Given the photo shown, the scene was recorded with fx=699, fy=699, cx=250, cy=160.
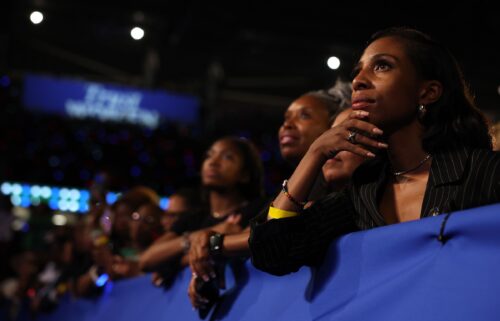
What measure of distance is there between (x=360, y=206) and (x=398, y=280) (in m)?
0.42

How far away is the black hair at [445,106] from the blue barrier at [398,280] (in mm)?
406

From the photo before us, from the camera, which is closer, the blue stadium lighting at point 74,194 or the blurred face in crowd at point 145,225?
the blurred face in crowd at point 145,225

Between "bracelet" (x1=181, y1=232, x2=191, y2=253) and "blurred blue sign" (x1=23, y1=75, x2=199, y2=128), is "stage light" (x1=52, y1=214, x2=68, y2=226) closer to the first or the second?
"blurred blue sign" (x1=23, y1=75, x2=199, y2=128)

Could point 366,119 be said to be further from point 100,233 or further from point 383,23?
point 383,23

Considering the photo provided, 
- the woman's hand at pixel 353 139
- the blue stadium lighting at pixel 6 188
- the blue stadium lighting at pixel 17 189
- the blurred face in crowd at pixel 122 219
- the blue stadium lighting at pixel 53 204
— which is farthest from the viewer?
the blue stadium lighting at pixel 53 204

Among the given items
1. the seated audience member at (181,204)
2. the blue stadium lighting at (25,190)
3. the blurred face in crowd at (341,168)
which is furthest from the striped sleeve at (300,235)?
the blue stadium lighting at (25,190)

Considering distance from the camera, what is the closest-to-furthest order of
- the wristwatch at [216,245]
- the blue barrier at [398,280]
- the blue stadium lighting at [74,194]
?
the blue barrier at [398,280] → the wristwatch at [216,245] → the blue stadium lighting at [74,194]

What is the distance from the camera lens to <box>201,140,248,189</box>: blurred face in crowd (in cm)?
371

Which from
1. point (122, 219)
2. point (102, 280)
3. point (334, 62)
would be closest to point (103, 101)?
point (334, 62)

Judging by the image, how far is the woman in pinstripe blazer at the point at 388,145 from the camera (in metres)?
1.91

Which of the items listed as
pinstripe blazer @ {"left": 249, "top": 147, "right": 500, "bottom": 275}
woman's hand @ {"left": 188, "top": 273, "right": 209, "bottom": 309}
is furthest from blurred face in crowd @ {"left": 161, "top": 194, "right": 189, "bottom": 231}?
pinstripe blazer @ {"left": 249, "top": 147, "right": 500, "bottom": 275}

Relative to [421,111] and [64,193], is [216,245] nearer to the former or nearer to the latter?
[421,111]

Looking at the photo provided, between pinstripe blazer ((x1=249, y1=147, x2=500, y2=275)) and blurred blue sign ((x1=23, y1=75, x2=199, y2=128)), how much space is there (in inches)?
421

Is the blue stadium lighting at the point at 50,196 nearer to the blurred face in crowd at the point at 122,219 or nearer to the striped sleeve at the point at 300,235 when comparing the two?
the blurred face in crowd at the point at 122,219
